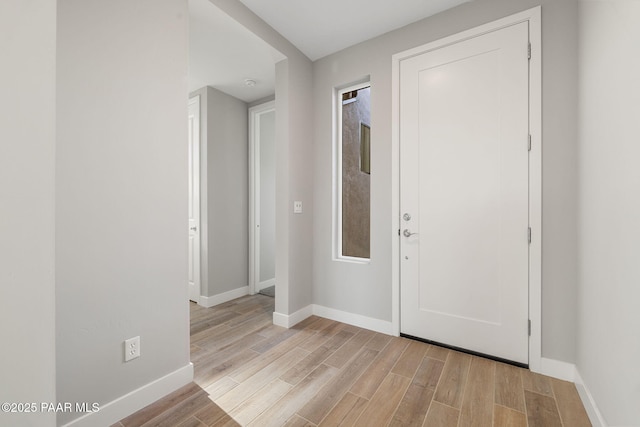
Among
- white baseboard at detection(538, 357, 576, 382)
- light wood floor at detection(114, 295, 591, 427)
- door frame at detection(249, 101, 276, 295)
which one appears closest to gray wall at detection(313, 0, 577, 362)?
white baseboard at detection(538, 357, 576, 382)

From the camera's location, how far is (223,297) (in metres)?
3.35

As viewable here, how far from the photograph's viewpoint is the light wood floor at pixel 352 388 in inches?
56.8

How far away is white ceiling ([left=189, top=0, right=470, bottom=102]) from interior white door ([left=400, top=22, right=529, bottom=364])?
384mm

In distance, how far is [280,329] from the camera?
8.34 feet

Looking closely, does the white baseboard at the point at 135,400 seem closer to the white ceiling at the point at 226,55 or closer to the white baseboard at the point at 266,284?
the white baseboard at the point at 266,284

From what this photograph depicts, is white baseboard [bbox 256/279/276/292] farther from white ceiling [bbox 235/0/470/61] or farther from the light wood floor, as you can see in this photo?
white ceiling [bbox 235/0/470/61]

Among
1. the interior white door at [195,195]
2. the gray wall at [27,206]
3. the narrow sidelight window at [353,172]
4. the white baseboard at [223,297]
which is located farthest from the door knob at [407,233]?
the interior white door at [195,195]

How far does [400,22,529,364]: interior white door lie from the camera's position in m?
1.90

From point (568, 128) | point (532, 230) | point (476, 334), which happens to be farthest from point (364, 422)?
point (568, 128)

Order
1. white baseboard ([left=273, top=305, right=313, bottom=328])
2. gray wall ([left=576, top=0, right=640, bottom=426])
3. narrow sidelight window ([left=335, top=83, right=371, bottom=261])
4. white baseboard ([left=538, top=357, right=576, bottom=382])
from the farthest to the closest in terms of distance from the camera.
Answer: narrow sidelight window ([left=335, top=83, right=371, bottom=261])
white baseboard ([left=273, top=305, right=313, bottom=328])
white baseboard ([left=538, top=357, right=576, bottom=382])
gray wall ([left=576, top=0, right=640, bottom=426])

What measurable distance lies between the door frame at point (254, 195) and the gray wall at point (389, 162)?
1130 millimetres

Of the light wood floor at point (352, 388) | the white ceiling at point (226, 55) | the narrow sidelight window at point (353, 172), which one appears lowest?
the light wood floor at point (352, 388)

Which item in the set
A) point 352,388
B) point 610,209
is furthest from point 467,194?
point 352,388

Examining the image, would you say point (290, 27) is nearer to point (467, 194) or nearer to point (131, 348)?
point (467, 194)
